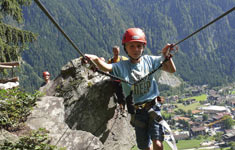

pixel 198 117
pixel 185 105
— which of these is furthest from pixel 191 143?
pixel 185 105

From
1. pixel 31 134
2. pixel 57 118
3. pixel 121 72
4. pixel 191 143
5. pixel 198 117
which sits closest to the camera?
pixel 121 72

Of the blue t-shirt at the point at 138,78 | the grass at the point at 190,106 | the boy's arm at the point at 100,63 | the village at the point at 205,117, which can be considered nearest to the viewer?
the boy's arm at the point at 100,63

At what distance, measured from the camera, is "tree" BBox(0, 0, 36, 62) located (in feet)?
42.3

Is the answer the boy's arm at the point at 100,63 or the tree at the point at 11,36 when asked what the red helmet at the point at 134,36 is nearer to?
the boy's arm at the point at 100,63

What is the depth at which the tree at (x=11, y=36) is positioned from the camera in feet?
42.3

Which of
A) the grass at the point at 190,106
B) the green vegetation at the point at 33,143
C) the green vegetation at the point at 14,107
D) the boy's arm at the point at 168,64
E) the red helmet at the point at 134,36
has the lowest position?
the grass at the point at 190,106

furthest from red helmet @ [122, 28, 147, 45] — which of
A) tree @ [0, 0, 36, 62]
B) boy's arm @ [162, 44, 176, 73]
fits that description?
tree @ [0, 0, 36, 62]

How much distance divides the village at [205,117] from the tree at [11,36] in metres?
87.4

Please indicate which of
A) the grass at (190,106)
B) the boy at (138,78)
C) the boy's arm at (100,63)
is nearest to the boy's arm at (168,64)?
the boy at (138,78)

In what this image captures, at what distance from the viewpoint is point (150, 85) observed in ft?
13.2

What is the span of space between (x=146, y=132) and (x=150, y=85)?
84 centimetres

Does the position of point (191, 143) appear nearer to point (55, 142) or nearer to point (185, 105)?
point (185, 105)

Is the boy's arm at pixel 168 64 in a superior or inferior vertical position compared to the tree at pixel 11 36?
inferior

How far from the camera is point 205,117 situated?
126438 mm
